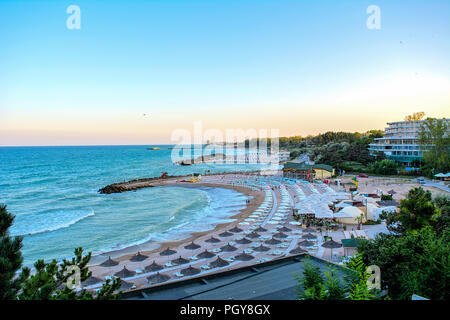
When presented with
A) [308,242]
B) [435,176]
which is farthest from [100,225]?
[435,176]

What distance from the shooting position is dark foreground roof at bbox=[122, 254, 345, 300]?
7875 millimetres

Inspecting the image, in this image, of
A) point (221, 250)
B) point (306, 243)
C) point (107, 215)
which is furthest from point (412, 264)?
point (107, 215)

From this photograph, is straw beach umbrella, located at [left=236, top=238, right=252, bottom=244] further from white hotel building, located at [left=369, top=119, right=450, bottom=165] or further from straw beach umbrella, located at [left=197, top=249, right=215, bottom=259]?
white hotel building, located at [left=369, top=119, right=450, bottom=165]

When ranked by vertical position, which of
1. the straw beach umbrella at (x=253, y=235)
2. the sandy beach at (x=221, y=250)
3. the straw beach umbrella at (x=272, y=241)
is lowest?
the sandy beach at (x=221, y=250)

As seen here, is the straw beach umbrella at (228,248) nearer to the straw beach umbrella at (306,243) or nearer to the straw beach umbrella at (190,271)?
the straw beach umbrella at (190,271)

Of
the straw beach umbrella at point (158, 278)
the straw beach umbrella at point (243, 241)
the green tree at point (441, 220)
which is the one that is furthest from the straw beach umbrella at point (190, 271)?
the green tree at point (441, 220)

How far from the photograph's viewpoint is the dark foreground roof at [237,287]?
788cm

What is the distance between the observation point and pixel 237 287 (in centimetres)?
833

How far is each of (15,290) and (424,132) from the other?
6312cm

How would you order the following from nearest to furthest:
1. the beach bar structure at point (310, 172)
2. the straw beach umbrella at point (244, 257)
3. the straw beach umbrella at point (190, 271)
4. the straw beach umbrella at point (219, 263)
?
the straw beach umbrella at point (190, 271) < the straw beach umbrella at point (219, 263) < the straw beach umbrella at point (244, 257) < the beach bar structure at point (310, 172)

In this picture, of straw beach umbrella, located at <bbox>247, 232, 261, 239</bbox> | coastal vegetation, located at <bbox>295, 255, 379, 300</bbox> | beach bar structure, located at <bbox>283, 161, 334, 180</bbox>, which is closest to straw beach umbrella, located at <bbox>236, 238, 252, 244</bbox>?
straw beach umbrella, located at <bbox>247, 232, 261, 239</bbox>

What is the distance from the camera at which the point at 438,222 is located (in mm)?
15273

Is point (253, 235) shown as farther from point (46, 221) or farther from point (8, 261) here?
point (46, 221)

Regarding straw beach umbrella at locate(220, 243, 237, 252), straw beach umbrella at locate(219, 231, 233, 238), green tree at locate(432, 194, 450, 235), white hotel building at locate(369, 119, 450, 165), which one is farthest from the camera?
white hotel building at locate(369, 119, 450, 165)
